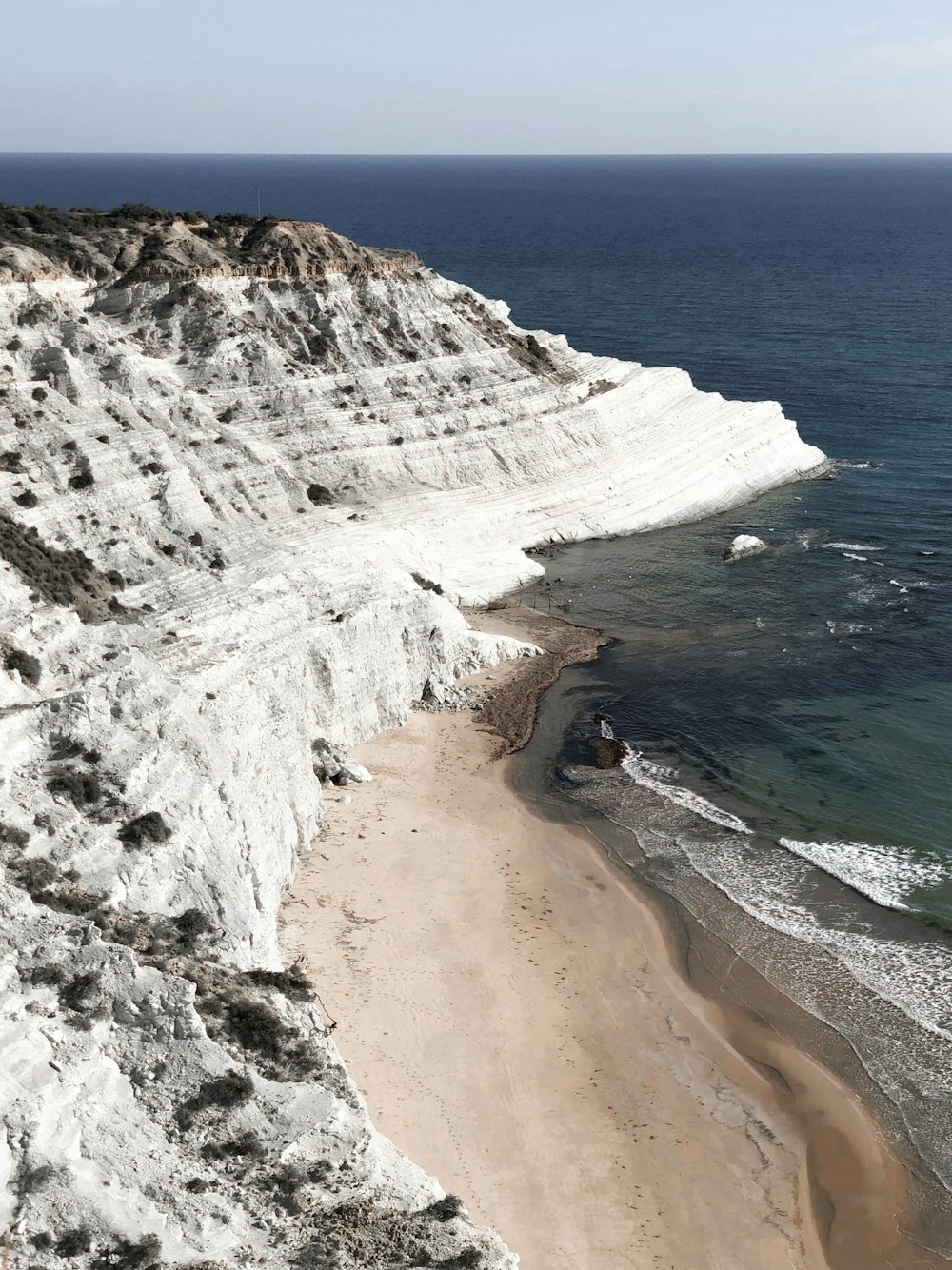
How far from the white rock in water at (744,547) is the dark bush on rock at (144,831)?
41.5 m

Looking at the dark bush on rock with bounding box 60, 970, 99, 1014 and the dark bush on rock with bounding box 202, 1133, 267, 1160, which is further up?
the dark bush on rock with bounding box 60, 970, 99, 1014

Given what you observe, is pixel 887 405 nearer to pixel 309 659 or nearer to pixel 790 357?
pixel 790 357

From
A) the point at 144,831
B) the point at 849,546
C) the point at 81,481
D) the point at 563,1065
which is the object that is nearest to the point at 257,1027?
the point at 144,831

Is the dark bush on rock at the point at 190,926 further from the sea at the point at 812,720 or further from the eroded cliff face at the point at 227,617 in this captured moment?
the sea at the point at 812,720

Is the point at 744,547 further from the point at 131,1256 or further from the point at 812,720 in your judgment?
the point at 131,1256

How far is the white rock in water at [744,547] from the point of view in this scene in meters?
62.0

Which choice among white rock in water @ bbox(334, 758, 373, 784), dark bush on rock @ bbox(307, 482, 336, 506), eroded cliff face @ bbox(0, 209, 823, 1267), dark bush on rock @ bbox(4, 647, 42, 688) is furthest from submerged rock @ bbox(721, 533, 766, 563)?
dark bush on rock @ bbox(4, 647, 42, 688)

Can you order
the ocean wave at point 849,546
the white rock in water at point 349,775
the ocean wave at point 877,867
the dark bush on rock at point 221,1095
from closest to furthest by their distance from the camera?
the dark bush on rock at point 221,1095 → the ocean wave at point 877,867 → the white rock in water at point 349,775 → the ocean wave at point 849,546

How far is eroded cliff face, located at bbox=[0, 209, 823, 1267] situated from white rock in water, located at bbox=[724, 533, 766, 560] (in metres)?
5.58

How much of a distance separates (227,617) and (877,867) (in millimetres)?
21935

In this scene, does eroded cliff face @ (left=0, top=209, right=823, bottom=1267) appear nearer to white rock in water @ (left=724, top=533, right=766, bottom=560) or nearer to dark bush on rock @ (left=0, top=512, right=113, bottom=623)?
dark bush on rock @ (left=0, top=512, right=113, bottom=623)

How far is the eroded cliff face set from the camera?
20.0 m

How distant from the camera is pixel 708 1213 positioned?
25375 millimetres

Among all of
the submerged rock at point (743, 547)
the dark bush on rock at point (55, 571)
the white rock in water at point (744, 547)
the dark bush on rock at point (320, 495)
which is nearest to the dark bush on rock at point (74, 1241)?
the dark bush on rock at point (55, 571)
